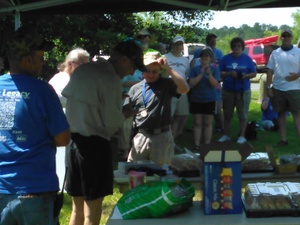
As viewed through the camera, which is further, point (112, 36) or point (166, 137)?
point (112, 36)

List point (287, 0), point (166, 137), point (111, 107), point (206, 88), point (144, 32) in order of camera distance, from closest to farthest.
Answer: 1. point (111, 107)
2. point (287, 0)
3. point (166, 137)
4. point (144, 32)
5. point (206, 88)

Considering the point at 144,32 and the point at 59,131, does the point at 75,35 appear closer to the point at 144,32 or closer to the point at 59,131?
the point at 144,32

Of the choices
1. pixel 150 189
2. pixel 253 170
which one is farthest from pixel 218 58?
pixel 150 189

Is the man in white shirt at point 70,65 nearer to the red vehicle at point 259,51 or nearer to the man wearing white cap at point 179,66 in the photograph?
the man wearing white cap at point 179,66

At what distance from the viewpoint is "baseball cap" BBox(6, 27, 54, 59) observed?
311 centimetres

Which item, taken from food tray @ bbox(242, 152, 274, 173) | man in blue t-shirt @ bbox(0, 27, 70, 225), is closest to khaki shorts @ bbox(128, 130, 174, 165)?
food tray @ bbox(242, 152, 274, 173)

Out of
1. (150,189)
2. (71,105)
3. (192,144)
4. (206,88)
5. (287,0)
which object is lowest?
(192,144)

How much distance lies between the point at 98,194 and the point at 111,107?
58cm

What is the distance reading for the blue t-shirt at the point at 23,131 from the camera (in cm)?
305

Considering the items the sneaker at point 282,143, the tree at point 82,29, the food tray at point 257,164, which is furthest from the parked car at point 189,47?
the food tray at point 257,164

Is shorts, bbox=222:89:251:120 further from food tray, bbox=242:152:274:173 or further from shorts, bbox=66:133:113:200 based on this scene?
shorts, bbox=66:133:113:200

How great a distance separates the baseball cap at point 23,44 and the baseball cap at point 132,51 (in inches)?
35.8

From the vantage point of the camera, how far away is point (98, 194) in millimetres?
3986

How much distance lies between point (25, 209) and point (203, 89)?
6.32 meters
